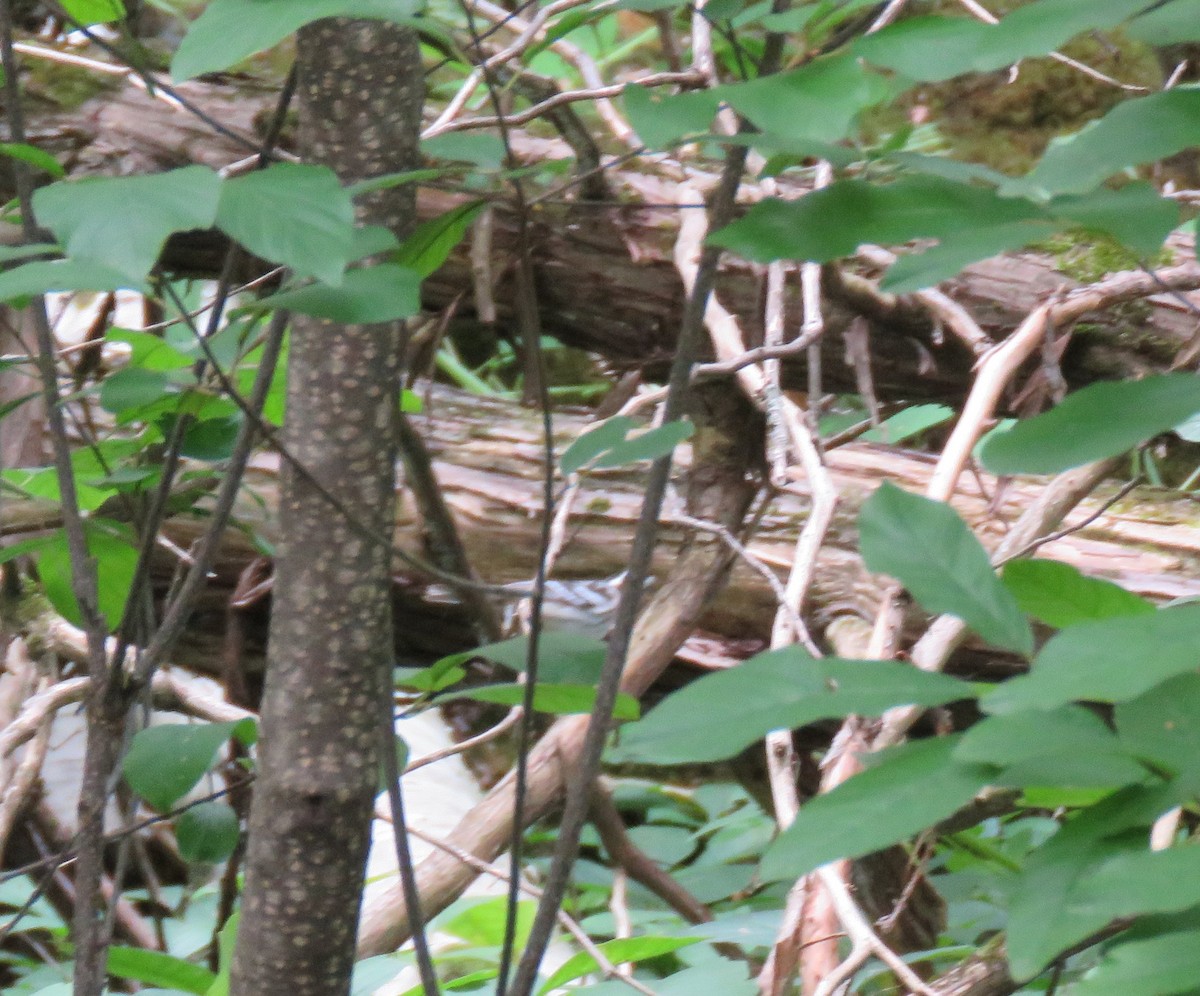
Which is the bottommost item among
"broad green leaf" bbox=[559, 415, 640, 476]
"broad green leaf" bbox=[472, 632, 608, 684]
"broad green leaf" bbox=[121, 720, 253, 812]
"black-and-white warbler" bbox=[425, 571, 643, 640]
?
"black-and-white warbler" bbox=[425, 571, 643, 640]

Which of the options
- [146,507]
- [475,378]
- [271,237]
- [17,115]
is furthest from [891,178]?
[475,378]

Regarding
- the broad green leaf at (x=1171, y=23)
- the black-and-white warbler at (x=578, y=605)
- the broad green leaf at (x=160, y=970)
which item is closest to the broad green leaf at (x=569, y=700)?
the broad green leaf at (x=1171, y=23)

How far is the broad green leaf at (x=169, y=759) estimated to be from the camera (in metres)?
0.68

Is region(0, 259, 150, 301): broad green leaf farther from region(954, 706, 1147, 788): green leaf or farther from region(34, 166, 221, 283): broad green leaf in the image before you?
region(954, 706, 1147, 788): green leaf

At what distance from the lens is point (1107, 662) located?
0.30m

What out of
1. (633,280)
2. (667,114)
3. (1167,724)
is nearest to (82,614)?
(667,114)

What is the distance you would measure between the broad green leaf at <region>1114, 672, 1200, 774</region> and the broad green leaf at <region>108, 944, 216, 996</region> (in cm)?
85

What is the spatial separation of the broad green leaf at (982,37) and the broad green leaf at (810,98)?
1cm

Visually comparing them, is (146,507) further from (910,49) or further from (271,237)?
(910,49)

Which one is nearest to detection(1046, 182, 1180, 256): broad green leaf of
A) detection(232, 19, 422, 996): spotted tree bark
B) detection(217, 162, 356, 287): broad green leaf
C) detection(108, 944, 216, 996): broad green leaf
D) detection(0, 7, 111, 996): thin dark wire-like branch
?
detection(217, 162, 356, 287): broad green leaf

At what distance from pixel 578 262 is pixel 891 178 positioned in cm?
111

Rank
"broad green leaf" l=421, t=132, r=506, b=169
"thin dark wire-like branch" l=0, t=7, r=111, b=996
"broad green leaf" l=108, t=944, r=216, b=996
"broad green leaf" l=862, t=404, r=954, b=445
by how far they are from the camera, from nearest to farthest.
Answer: "broad green leaf" l=421, t=132, r=506, b=169 < "thin dark wire-like branch" l=0, t=7, r=111, b=996 < "broad green leaf" l=108, t=944, r=216, b=996 < "broad green leaf" l=862, t=404, r=954, b=445

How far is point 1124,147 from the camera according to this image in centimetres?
36

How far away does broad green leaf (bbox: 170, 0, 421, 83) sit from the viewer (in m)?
0.39
